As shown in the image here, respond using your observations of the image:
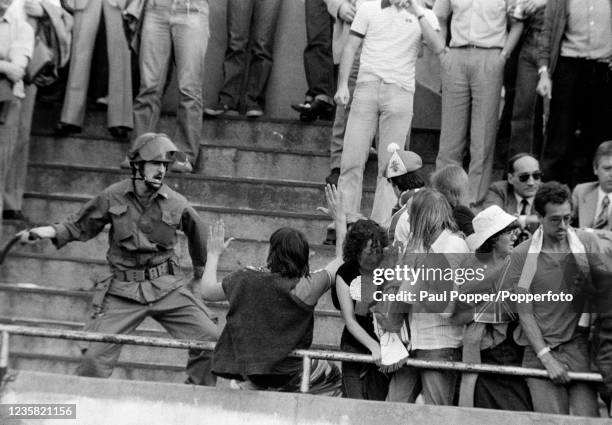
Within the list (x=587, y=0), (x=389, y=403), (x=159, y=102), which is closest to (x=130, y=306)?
(x=389, y=403)

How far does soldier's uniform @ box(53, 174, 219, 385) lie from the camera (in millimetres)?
8914

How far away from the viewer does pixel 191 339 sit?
8.81m

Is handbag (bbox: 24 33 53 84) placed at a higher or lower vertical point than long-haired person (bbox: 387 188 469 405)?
higher

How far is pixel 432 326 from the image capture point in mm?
7980

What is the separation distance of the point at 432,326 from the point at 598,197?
2.00 meters

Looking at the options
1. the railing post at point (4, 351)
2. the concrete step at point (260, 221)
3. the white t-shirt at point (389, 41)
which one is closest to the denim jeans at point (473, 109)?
the white t-shirt at point (389, 41)

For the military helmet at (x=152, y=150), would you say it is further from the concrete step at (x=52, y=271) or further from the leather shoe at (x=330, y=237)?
the leather shoe at (x=330, y=237)

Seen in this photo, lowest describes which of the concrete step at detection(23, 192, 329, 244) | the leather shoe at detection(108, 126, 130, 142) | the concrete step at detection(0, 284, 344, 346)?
the concrete step at detection(0, 284, 344, 346)

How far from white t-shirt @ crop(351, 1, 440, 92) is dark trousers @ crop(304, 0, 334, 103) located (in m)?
1.49

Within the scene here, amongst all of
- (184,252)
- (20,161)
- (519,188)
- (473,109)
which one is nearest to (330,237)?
(184,252)

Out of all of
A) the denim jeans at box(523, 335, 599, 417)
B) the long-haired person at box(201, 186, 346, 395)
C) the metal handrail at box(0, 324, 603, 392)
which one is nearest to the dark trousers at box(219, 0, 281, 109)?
the long-haired person at box(201, 186, 346, 395)

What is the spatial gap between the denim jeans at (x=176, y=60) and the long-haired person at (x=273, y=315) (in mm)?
4015

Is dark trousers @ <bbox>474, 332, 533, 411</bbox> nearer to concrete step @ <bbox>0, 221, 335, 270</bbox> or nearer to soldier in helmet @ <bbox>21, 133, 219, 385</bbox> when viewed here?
→ soldier in helmet @ <bbox>21, 133, 219, 385</bbox>

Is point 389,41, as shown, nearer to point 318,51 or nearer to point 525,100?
point 525,100
